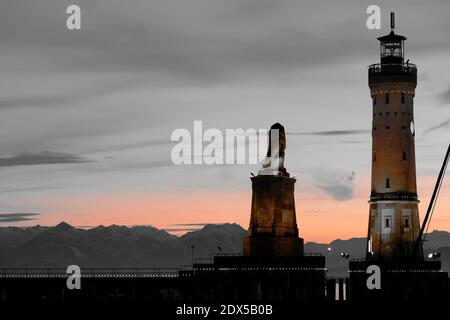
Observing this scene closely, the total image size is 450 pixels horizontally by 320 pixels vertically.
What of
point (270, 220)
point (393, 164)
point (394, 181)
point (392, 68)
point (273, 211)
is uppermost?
point (392, 68)

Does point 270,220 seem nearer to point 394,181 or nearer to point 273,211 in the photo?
point 273,211

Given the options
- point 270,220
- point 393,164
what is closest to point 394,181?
point 393,164

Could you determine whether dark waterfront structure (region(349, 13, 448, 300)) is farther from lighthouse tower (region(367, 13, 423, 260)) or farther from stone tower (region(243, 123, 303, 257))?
stone tower (region(243, 123, 303, 257))

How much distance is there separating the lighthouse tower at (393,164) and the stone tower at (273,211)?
14911 millimetres

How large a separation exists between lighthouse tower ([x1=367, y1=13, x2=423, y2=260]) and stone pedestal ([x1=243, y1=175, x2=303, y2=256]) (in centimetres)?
1606

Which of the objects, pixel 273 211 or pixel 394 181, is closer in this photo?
pixel 273 211

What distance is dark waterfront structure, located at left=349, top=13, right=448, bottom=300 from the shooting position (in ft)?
486

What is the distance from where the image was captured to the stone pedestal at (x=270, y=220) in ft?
452

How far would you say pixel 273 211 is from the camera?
138m

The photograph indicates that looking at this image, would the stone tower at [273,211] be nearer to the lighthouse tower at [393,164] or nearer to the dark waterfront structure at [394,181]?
the dark waterfront structure at [394,181]

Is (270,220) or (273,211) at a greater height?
(273,211)

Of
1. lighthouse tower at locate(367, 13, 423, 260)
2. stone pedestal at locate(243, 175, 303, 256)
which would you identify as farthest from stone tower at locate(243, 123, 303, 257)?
lighthouse tower at locate(367, 13, 423, 260)

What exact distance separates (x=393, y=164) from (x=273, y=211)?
19.3 m

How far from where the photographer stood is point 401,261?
5709 inches
